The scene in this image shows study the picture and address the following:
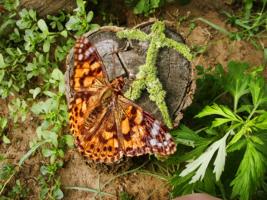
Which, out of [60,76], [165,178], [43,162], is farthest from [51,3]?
[165,178]

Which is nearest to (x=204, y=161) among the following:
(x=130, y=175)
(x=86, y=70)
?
(x=130, y=175)

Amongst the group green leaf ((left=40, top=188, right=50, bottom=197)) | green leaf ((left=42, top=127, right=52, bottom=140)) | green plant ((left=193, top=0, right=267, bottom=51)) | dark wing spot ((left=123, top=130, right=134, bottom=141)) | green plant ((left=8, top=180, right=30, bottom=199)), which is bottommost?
green plant ((left=8, top=180, right=30, bottom=199))

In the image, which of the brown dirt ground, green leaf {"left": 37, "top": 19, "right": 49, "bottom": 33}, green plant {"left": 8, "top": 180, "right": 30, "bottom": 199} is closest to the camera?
green leaf {"left": 37, "top": 19, "right": 49, "bottom": 33}

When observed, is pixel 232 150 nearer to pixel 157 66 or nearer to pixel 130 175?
pixel 157 66

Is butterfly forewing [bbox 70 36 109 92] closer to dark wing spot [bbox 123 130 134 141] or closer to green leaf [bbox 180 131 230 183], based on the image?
dark wing spot [bbox 123 130 134 141]

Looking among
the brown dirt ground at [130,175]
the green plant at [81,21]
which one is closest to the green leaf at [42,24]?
the green plant at [81,21]

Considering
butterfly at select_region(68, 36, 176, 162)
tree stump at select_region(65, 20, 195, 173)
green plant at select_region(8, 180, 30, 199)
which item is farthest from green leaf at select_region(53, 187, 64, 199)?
tree stump at select_region(65, 20, 195, 173)
